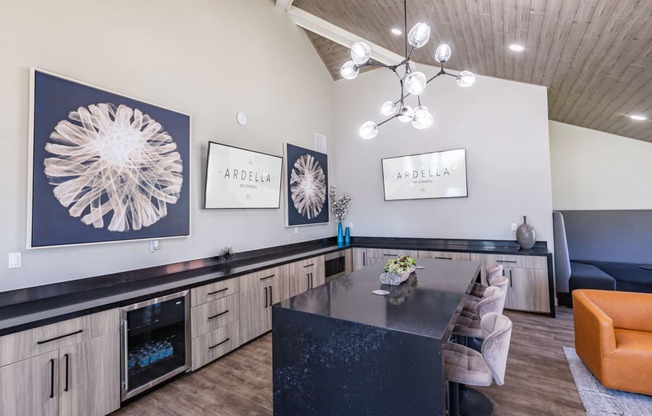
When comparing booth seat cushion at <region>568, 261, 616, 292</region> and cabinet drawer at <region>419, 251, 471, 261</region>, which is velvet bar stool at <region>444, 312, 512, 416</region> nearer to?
cabinet drawer at <region>419, 251, 471, 261</region>

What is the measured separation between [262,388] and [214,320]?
801mm

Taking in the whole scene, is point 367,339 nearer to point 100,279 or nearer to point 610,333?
point 610,333

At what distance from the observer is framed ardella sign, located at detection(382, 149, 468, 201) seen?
4875 millimetres

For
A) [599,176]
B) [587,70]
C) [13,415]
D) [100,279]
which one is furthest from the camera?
[599,176]

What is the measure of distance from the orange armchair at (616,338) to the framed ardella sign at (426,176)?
2.38 meters

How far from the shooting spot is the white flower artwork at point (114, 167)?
2.32m

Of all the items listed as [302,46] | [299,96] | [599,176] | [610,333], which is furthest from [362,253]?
[599,176]

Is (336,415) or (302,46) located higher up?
(302,46)

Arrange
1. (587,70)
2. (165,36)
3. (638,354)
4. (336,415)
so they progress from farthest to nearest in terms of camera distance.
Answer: (587,70) < (165,36) < (638,354) < (336,415)

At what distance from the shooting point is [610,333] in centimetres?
230

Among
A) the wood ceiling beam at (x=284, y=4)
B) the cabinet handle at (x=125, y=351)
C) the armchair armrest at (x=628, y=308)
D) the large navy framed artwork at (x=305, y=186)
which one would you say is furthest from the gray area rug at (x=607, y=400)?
the wood ceiling beam at (x=284, y=4)

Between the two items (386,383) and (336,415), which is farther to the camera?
(336,415)

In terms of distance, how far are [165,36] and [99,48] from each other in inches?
28.2

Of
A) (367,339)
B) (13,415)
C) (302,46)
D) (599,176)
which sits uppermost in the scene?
(302,46)
